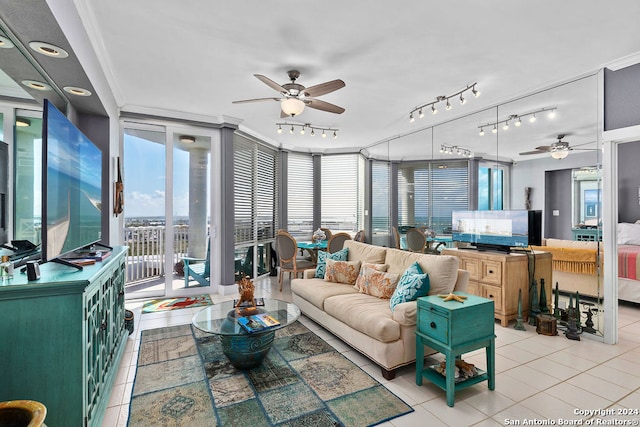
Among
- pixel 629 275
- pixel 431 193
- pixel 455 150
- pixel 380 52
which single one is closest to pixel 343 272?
pixel 380 52

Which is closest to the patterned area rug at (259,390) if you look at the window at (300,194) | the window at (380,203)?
the window at (380,203)

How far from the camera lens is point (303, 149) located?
7.26 meters

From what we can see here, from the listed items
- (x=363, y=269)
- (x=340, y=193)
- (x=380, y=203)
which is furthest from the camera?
(x=340, y=193)

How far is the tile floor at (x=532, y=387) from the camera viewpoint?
207 cm

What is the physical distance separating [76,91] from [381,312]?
3.38m

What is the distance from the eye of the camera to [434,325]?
7.63 feet

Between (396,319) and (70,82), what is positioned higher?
(70,82)

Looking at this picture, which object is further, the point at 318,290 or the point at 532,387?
the point at 318,290

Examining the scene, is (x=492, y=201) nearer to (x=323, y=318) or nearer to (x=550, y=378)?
(x=550, y=378)

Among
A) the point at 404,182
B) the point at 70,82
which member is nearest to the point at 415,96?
the point at 404,182

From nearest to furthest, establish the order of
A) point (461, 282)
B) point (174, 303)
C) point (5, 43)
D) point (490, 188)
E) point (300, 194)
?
point (5, 43), point (461, 282), point (490, 188), point (174, 303), point (300, 194)

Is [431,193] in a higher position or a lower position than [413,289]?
higher

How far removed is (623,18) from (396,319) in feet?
9.37

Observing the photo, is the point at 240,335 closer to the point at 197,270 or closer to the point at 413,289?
the point at 413,289
